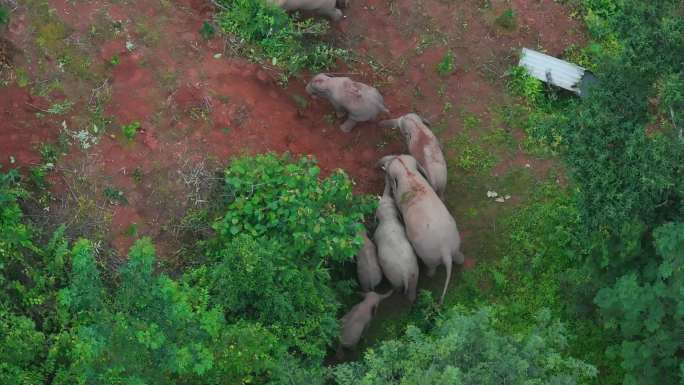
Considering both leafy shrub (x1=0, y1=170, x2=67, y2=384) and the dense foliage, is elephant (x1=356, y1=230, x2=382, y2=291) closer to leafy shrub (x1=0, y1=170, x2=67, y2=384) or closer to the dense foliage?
the dense foliage

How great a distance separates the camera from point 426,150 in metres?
9.54

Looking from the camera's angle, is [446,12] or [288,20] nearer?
[288,20]

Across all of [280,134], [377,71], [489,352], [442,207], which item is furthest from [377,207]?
[489,352]

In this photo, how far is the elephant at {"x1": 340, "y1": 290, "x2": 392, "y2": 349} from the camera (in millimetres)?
8430

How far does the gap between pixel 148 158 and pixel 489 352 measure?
4.84 metres

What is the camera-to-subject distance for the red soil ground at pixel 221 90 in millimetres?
8898

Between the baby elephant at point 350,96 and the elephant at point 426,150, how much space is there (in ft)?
1.39

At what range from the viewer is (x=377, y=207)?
918cm

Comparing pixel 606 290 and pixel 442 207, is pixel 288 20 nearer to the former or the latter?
pixel 442 207

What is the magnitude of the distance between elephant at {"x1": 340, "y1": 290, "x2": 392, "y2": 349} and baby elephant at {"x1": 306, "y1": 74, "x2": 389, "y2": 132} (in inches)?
99.9

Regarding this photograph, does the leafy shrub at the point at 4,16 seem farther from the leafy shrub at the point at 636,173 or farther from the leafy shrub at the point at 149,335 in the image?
the leafy shrub at the point at 636,173

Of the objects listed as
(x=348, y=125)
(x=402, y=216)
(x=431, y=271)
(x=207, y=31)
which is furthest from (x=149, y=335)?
(x=207, y=31)

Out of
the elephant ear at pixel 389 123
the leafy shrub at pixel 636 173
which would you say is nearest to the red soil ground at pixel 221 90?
the elephant ear at pixel 389 123

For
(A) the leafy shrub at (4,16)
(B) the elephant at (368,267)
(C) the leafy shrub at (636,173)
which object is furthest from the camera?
(A) the leafy shrub at (4,16)
